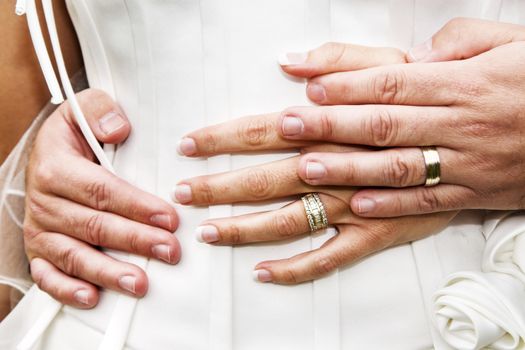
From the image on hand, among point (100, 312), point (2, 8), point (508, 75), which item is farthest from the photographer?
point (2, 8)

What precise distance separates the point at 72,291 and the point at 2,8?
56 cm

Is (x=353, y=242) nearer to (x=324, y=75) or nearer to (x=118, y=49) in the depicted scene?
(x=324, y=75)

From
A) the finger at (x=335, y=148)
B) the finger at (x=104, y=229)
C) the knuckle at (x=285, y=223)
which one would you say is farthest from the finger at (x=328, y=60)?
the finger at (x=104, y=229)

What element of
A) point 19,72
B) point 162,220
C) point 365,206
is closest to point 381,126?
point 365,206

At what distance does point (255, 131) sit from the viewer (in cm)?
78

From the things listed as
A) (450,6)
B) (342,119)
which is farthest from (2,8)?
(450,6)

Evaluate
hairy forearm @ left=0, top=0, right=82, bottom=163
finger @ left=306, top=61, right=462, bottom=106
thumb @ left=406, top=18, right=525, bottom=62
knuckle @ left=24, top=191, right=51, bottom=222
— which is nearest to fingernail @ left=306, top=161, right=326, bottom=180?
finger @ left=306, top=61, right=462, bottom=106

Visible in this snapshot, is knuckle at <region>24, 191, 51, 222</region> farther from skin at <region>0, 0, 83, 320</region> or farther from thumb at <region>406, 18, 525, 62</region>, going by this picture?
thumb at <region>406, 18, 525, 62</region>

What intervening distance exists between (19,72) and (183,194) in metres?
0.48

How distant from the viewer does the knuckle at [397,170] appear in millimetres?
748

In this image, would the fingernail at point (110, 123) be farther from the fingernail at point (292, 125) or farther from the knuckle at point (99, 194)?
the fingernail at point (292, 125)

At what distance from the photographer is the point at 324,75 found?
78 cm

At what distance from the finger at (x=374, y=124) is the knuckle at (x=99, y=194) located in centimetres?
31

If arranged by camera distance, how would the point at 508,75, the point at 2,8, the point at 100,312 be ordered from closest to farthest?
the point at 508,75
the point at 100,312
the point at 2,8
